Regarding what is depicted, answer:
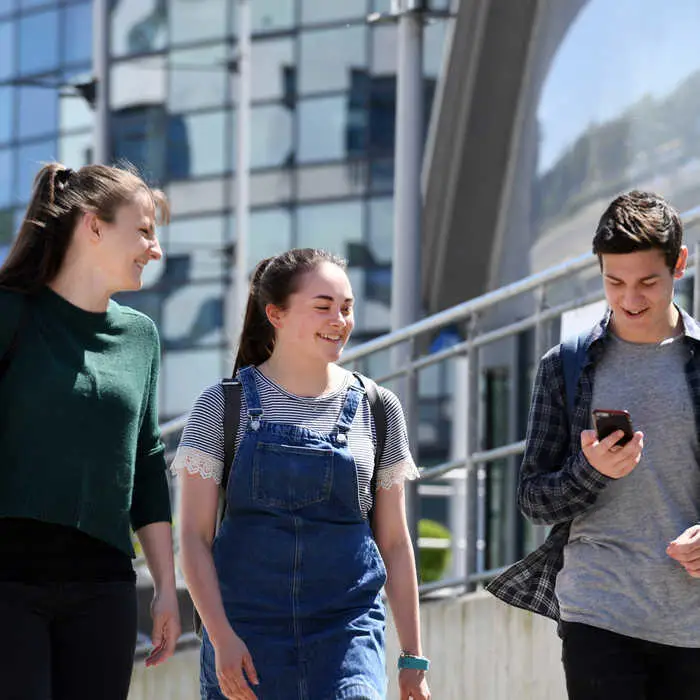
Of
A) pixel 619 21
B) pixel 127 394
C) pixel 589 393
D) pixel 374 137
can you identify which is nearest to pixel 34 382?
pixel 127 394

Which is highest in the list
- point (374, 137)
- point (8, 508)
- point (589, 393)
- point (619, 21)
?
point (374, 137)

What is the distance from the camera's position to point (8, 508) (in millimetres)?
3795

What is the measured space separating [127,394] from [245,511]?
40 centimetres

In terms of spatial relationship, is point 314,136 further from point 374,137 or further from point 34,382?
point 34,382

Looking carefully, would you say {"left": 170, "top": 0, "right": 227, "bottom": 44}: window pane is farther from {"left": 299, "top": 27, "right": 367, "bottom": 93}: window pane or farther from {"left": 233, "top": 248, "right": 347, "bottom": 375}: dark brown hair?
{"left": 233, "top": 248, "right": 347, "bottom": 375}: dark brown hair

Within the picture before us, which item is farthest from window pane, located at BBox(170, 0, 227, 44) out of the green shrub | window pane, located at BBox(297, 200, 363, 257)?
the green shrub

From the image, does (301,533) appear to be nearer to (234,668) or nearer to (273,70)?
(234,668)

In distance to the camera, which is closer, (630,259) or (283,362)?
(630,259)

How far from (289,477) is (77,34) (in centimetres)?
3806

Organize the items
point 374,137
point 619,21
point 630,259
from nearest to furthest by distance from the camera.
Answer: point 630,259 → point 619,21 → point 374,137

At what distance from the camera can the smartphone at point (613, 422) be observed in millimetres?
3609

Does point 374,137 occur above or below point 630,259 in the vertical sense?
above

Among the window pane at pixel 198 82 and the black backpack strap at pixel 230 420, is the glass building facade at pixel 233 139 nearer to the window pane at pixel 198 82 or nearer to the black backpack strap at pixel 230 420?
the window pane at pixel 198 82

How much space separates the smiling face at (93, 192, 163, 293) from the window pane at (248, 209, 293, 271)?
29.7m
